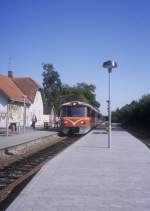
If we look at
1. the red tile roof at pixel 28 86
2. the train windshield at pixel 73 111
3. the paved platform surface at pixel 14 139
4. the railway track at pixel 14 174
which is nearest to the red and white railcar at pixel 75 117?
the train windshield at pixel 73 111

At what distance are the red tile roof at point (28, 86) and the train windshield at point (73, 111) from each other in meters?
26.0

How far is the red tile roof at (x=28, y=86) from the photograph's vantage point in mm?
66250

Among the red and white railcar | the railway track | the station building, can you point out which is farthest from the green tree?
the railway track

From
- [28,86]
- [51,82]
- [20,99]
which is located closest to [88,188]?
[20,99]

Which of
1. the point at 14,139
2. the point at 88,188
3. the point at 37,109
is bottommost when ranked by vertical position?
the point at 88,188

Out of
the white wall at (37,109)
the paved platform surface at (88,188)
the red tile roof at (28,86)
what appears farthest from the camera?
the red tile roof at (28,86)

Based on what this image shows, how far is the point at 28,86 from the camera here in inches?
2724

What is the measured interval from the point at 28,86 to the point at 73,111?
30873 mm

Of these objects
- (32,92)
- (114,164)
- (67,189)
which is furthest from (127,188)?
(32,92)

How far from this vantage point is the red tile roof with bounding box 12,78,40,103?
66250 mm

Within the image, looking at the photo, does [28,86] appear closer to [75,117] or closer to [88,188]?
[75,117]

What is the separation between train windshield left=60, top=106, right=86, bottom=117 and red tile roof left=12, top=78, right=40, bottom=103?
2600 cm

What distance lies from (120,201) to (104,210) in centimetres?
86

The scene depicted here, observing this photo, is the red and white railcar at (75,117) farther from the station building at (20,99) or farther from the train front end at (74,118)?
the station building at (20,99)
